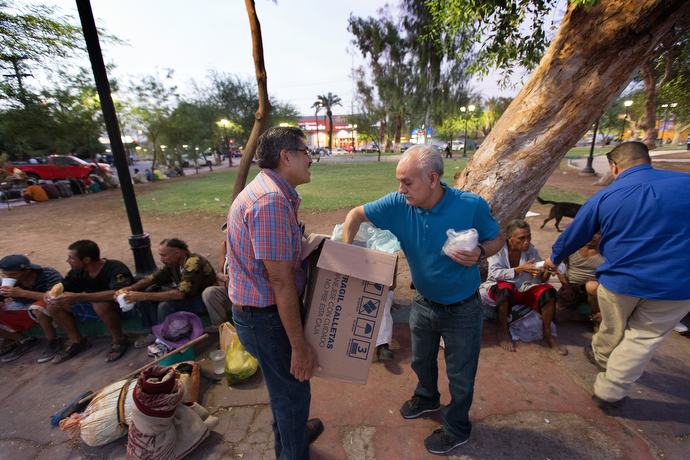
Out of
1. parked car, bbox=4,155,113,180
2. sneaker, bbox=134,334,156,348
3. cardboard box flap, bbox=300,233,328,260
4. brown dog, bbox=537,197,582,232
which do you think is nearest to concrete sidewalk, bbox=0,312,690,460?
sneaker, bbox=134,334,156,348

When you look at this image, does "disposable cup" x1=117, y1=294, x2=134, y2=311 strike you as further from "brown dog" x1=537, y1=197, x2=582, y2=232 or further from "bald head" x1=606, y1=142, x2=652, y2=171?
"brown dog" x1=537, y1=197, x2=582, y2=232

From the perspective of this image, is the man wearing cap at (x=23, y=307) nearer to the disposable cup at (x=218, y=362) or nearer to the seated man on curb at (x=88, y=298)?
the seated man on curb at (x=88, y=298)

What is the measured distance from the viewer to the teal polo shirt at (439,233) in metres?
1.80

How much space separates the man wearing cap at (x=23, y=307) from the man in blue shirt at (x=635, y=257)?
17.7 feet

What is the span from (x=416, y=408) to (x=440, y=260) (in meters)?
1.34

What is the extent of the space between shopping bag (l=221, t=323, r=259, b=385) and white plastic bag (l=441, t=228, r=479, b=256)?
204 centimetres

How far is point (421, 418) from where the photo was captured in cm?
238

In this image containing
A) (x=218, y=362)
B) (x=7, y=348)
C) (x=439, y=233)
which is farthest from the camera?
(x=7, y=348)

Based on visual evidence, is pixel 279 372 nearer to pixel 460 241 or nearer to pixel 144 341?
pixel 460 241

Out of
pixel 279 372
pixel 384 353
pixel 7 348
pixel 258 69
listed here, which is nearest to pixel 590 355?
pixel 384 353

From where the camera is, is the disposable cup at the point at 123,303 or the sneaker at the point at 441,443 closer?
the sneaker at the point at 441,443

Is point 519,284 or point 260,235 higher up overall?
point 260,235

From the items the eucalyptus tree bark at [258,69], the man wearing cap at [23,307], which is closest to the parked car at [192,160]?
the man wearing cap at [23,307]

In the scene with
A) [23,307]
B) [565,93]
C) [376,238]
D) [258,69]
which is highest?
[258,69]
